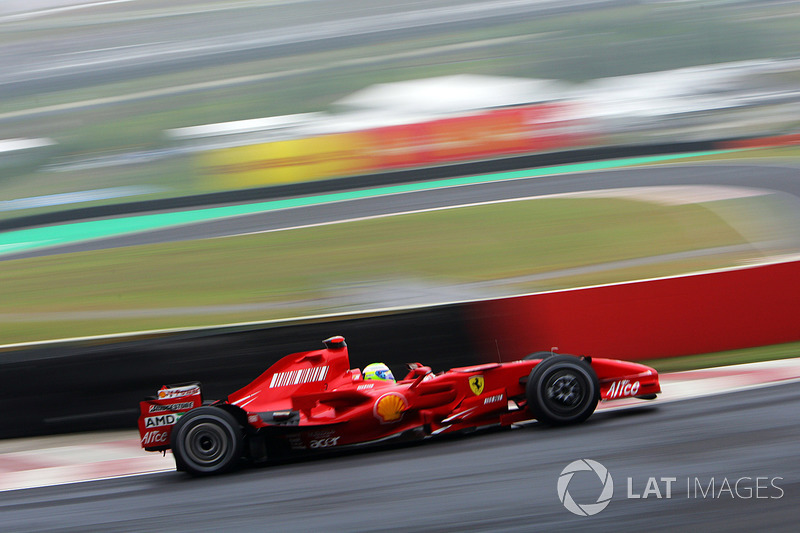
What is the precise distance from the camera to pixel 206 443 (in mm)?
5574

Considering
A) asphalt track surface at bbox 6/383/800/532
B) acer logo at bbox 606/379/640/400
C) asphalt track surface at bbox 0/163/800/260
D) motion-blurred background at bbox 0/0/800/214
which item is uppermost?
motion-blurred background at bbox 0/0/800/214

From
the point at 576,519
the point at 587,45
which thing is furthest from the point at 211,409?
the point at 587,45

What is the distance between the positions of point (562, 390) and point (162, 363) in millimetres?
3938

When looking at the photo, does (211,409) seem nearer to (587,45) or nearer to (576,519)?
(576,519)

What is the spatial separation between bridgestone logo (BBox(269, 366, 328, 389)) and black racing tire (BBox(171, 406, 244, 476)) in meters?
0.46

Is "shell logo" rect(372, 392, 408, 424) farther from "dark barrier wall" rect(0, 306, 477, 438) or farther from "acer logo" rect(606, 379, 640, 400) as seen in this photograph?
"dark barrier wall" rect(0, 306, 477, 438)

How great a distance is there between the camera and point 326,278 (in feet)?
42.0

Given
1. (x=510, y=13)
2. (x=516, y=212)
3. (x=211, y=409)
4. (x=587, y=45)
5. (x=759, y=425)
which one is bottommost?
(x=759, y=425)

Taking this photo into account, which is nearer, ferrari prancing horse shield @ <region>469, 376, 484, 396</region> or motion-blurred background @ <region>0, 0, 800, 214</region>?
ferrari prancing horse shield @ <region>469, 376, 484, 396</region>

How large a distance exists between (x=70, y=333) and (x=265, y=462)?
635 centimetres

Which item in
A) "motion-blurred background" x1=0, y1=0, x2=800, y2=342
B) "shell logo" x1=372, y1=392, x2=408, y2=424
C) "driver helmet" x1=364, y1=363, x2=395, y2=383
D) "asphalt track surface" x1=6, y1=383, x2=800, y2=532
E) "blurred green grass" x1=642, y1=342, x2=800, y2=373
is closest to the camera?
"asphalt track surface" x1=6, y1=383, x2=800, y2=532

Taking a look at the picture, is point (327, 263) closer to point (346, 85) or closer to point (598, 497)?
point (346, 85)

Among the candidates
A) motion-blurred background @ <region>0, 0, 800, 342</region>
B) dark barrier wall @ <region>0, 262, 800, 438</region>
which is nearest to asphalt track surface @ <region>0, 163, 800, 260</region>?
motion-blurred background @ <region>0, 0, 800, 342</region>

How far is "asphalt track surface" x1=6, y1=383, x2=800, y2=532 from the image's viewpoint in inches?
155
